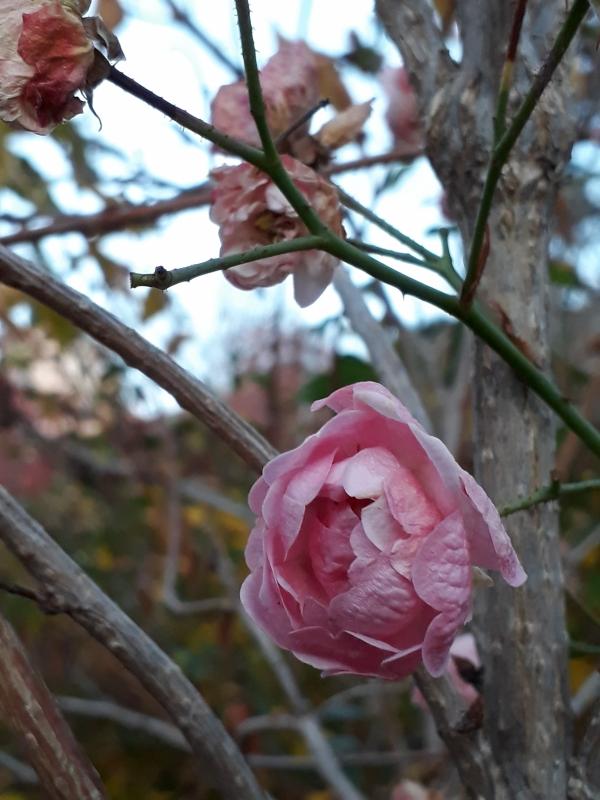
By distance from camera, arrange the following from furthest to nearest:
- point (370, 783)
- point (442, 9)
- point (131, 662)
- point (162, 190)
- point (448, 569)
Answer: point (370, 783) → point (442, 9) → point (162, 190) → point (131, 662) → point (448, 569)

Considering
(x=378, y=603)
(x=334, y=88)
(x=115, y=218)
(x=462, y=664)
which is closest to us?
(x=378, y=603)

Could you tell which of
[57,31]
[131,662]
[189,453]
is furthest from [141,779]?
[57,31]

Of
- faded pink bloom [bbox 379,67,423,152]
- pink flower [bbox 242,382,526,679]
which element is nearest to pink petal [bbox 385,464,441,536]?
pink flower [bbox 242,382,526,679]

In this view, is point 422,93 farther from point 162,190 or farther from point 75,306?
point 162,190

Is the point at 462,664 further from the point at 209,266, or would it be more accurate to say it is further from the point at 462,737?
the point at 209,266

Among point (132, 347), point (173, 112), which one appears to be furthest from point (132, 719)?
point (173, 112)
